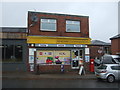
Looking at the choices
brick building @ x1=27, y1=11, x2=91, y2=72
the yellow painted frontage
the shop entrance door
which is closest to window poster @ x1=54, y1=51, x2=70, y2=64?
brick building @ x1=27, y1=11, x2=91, y2=72

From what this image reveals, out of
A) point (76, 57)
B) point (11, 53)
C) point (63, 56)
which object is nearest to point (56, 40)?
point (63, 56)

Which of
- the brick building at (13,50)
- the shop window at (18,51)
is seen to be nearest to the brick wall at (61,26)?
the brick building at (13,50)

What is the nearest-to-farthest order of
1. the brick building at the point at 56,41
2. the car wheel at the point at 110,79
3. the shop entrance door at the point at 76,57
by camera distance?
1. the car wheel at the point at 110,79
2. the brick building at the point at 56,41
3. the shop entrance door at the point at 76,57

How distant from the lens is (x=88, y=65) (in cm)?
2081

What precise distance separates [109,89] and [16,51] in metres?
11.1

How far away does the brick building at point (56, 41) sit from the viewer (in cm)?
1925

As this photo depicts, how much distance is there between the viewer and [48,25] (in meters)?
20.2

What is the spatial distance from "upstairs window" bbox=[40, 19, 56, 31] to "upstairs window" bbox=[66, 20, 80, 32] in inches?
64.7

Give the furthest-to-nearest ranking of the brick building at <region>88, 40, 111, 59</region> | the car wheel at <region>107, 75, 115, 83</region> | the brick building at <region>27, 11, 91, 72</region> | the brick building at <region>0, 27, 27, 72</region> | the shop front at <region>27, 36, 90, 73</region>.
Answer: the brick building at <region>88, 40, 111, 59</region>
the brick building at <region>27, 11, 91, 72</region>
the shop front at <region>27, 36, 90, 73</region>
the brick building at <region>0, 27, 27, 72</region>
the car wheel at <region>107, 75, 115, 83</region>

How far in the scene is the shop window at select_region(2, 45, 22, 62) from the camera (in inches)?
750

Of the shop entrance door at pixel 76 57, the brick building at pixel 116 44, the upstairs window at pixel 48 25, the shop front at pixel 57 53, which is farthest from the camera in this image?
the brick building at pixel 116 44

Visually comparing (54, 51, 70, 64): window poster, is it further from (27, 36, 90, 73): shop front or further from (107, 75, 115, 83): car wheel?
(107, 75, 115, 83): car wheel

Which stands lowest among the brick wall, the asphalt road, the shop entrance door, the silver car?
the asphalt road

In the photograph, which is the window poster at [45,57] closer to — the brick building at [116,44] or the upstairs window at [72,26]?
the upstairs window at [72,26]
